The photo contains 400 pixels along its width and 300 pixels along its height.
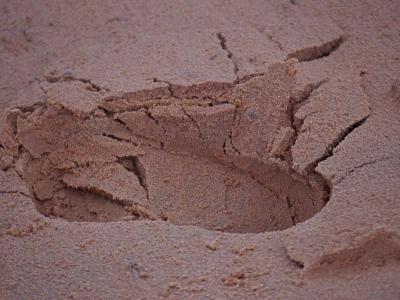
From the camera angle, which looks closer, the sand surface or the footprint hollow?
the sand surface

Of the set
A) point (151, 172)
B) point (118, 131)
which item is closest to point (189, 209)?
point (151, 172)

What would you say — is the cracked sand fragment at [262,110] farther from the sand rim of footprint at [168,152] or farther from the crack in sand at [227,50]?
the crack in sand at [227,50]

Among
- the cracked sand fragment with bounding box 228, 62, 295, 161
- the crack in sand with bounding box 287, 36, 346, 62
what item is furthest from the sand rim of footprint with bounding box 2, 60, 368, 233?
the crack in sand with bounding box 287, 36, 346, 62

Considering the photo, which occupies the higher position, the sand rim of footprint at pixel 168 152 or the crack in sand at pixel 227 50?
the crack in sand at pixel 227 50

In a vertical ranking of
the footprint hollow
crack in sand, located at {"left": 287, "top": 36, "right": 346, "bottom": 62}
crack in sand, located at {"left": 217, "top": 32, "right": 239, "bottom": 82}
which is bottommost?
the footprint hollow

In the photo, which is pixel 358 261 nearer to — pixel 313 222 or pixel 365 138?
pixel 313 222

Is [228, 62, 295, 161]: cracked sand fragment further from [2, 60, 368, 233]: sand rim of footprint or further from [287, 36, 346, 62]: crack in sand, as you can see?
[287, 36, 346, 62]: crack in sand

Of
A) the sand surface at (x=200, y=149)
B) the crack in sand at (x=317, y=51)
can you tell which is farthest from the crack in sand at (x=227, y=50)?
the crack in sand at (x=317, y=51)

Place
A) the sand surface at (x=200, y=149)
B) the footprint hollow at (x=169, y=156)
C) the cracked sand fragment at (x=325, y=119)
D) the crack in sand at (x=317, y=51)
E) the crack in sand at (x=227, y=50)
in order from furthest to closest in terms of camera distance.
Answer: the crack in sand at (x=317, y=51) → the crack in sand at (x=227, y=50) → the footprint hollow at (x=169, y=156) → the cracked sand fragment at (x=325, y=119) → the sand surface at (x=200, y=149)
